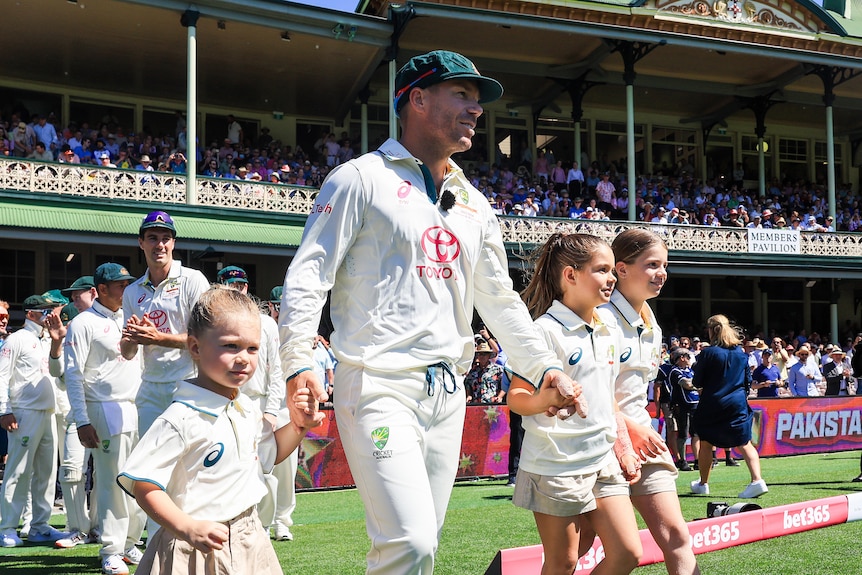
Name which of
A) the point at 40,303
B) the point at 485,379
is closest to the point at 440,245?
the point at 40,303

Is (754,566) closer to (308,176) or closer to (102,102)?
(308,176)

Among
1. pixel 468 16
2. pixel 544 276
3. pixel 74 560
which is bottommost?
pixel 74 560

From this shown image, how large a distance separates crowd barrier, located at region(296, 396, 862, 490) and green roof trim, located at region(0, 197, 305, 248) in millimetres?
6292

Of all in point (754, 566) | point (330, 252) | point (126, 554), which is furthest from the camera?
point (126, 554)

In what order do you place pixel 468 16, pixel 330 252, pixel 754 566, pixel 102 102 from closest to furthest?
1. pixel 330 252
2. pixel 754 566
3. pixel 468 16
4. pixel 102 102

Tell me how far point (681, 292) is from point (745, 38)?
333 inches

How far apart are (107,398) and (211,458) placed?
427 cm

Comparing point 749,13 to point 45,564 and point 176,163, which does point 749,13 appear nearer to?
point 176,163

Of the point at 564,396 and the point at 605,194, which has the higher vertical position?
the point at 605,194

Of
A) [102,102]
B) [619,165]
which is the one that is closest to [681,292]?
[619,165]

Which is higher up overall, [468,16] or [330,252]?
[468,16]

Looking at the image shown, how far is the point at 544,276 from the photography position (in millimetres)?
4828

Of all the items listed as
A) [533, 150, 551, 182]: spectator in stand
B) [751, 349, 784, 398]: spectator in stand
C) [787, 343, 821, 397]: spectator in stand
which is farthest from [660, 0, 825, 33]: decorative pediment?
[751, 349, 784, 398]: spectator in stand

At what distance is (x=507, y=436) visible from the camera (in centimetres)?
1368
